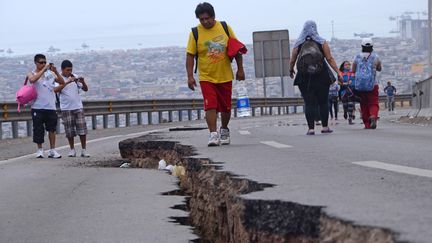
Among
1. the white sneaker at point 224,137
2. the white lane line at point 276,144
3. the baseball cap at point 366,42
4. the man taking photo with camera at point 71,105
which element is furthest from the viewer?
the baseball cap at point 366,42

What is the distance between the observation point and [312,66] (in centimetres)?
1334

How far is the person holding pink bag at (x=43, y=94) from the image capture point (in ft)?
45.4

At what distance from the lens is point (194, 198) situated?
744cm

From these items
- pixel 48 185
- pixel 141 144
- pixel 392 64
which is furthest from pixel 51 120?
pixel 392 64

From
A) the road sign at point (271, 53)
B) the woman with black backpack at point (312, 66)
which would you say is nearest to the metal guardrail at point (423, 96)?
the woman with black backpack at point (312, 66)

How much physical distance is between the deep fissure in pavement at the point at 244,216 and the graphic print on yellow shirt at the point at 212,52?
166 centimetres

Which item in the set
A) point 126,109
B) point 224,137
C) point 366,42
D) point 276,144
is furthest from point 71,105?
point 126,109

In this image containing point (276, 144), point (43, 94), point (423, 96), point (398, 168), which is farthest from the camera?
point (423, 96)

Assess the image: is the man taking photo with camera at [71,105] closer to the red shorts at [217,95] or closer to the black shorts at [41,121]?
the black shorts at [41,121]

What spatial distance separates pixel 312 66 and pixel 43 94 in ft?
12.9

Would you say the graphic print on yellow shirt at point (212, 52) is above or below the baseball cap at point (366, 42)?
below

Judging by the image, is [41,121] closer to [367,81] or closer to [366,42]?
[367,81]

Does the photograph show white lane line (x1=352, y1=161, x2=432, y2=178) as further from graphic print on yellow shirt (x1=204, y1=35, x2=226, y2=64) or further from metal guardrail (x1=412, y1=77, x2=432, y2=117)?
metal guardrail (x1=412, y1=77, x2=432, y2=117)

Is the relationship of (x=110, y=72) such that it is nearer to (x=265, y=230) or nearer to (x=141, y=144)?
(x=141, y=144)
